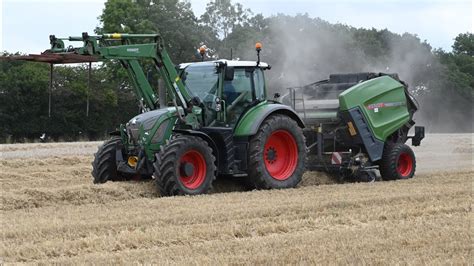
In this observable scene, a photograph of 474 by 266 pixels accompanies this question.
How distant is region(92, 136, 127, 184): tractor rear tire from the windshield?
4.95ft

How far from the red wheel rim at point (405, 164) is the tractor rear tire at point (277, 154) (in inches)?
120

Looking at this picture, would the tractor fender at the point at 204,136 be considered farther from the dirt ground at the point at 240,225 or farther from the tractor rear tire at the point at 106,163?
the tractor rear tire at the point at 106,163

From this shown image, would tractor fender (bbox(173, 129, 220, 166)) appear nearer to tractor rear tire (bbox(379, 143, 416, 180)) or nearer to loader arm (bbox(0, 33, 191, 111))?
loader arm (bbox(0, 33, 191, 111))

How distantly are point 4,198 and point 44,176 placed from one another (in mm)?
4255

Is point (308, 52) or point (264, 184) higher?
point (308, 52)

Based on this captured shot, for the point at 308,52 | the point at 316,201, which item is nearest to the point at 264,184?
the point at 316,201

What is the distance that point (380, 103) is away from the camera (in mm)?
14805

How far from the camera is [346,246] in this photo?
681cm

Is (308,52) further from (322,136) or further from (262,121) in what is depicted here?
(262,121)

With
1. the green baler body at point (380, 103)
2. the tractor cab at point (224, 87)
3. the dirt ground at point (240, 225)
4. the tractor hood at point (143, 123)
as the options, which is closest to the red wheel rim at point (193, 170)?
the dirt ground at point (240, 225)

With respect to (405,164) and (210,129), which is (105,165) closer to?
(210,129)

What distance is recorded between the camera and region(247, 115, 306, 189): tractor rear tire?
1223 centimetres

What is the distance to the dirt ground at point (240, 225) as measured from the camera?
6535 mm

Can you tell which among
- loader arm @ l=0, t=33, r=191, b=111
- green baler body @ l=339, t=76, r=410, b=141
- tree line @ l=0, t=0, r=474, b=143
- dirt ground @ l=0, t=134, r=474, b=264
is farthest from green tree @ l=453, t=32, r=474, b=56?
loader arm @ l=0, t=33, r=191, b=111
